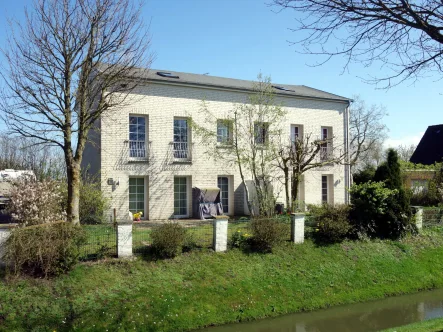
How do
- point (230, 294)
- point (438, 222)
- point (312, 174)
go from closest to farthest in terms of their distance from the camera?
point (230, 294), point (438, 222), point (312, 174)

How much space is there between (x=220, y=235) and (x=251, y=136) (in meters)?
7.12

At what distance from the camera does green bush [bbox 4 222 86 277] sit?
30.2 feet

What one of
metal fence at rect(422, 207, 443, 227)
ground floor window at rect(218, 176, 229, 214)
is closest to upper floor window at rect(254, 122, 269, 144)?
ground floor window at rect(218, 176, 229, 214)

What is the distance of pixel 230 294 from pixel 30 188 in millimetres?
6607

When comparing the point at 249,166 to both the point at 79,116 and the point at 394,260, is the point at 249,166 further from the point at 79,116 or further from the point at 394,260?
the point at 79,116

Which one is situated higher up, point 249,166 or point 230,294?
point 249,166

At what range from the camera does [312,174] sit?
2300cm

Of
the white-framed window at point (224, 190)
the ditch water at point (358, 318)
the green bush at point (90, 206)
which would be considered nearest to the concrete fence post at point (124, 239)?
the ditch water at point (358, 318)

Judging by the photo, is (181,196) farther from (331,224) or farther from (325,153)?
(325,153)

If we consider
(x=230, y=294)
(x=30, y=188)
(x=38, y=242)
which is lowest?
(x=230, y=294)

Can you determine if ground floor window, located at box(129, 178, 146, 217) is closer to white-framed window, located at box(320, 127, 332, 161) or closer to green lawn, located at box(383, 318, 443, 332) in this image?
white-framed window, located at box(320, 127, 332, 161)

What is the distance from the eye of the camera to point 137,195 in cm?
1845

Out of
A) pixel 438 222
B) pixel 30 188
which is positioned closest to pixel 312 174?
pixel 438 222

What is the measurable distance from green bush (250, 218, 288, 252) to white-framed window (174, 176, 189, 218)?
23.7ft
